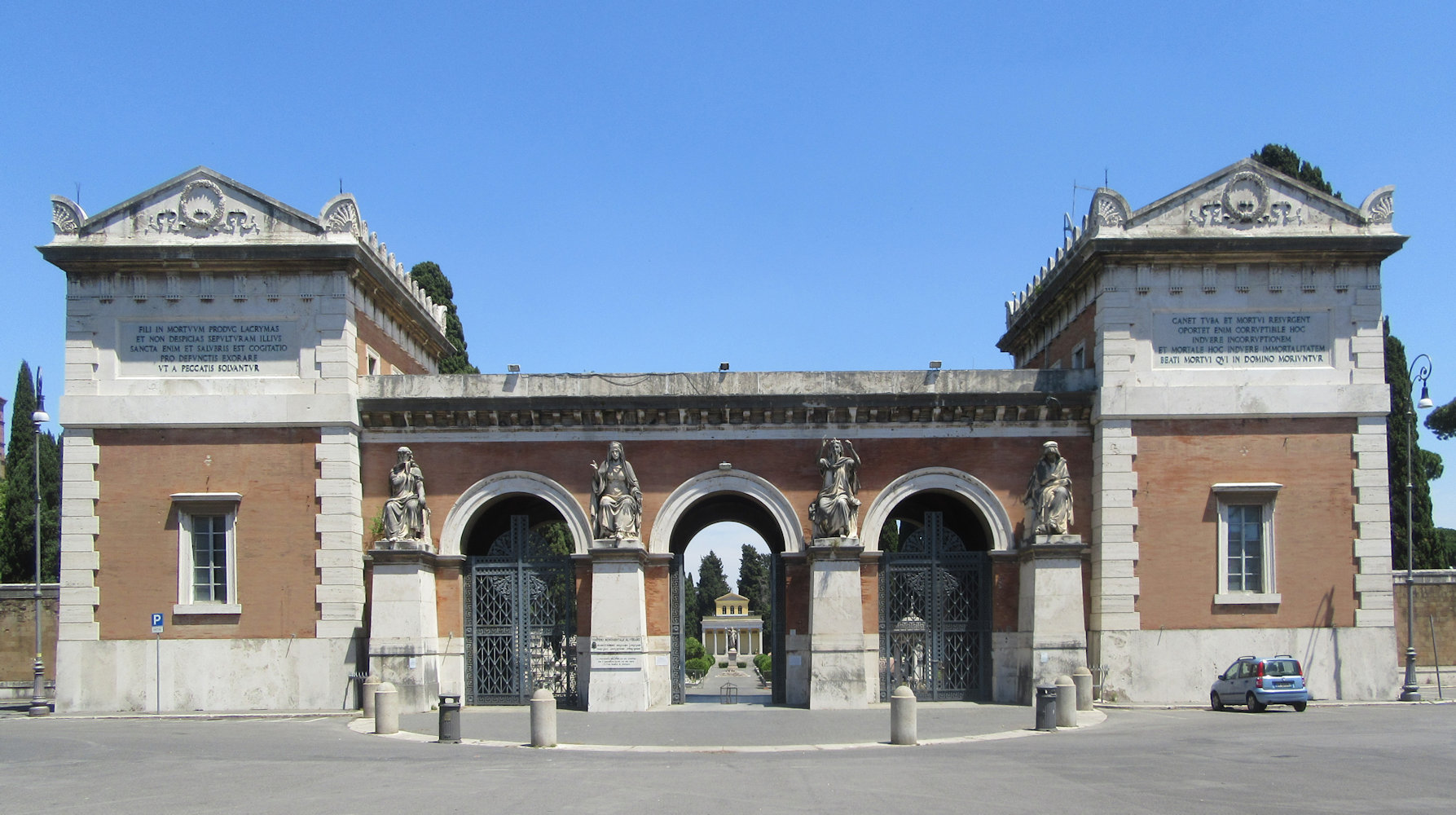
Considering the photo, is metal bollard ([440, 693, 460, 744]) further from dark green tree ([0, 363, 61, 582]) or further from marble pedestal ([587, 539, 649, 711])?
dark green tree ([0, 363, 61, 582])

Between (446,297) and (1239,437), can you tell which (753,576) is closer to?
(446,297)

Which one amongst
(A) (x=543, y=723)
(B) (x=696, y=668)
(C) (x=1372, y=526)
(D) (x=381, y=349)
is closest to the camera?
(A) (x=543, y=723)

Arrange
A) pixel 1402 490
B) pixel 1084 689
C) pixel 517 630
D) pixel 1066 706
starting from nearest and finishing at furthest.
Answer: pixel 1066 706 < pixel 1084 689 < pixel 517 630 < pixel 1402 490

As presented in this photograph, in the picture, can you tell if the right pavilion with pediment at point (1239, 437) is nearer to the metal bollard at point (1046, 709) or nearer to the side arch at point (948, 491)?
the side arch at point (948, 491)

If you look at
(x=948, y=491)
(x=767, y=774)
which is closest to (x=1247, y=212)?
(x=948, y=491)

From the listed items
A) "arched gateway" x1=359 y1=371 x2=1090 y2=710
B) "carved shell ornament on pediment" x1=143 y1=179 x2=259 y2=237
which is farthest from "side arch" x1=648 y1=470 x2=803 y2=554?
"carved shell ornament on pediment" x1=143 y1=179 x2=259 y2=237

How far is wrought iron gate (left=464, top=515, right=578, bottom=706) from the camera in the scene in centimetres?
2556

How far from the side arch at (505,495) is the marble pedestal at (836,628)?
15.4 feet

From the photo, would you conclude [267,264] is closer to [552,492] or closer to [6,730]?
[552,492]

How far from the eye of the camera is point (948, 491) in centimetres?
2558

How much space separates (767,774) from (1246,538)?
13.8 m

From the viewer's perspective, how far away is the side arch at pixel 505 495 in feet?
82.8

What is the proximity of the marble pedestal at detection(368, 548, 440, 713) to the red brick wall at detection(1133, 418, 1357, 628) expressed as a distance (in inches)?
542

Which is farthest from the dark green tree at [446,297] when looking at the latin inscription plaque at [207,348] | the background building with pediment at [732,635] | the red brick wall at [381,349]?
the background building with pediment at [732,635]
